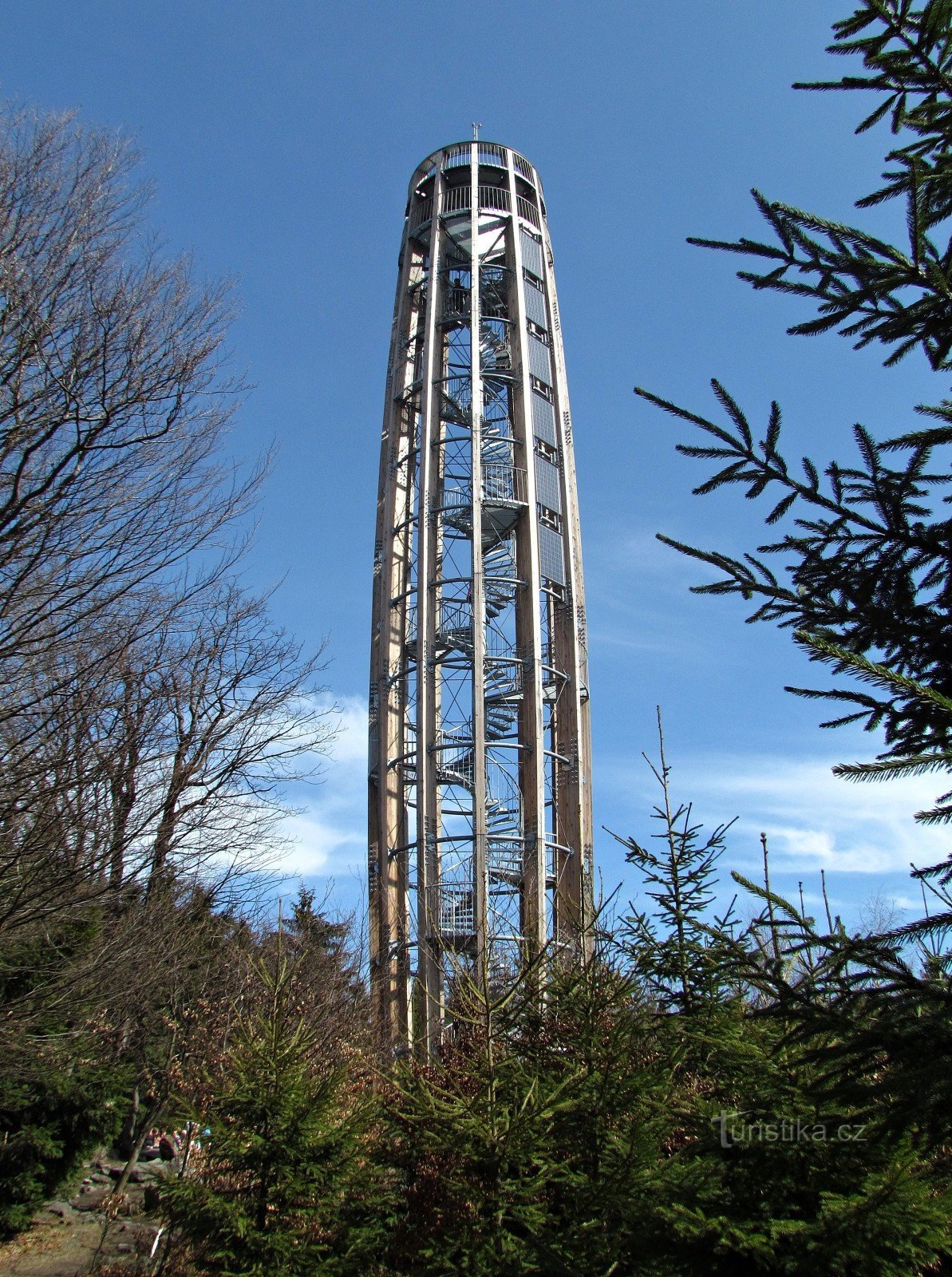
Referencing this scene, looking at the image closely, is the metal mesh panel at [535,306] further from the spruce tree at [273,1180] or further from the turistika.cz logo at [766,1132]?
the turistika.cz logo at [766,1132]

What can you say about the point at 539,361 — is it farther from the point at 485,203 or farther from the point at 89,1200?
the point at 89,1200

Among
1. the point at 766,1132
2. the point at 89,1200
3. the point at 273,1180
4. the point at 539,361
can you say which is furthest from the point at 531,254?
the point at 766,1132

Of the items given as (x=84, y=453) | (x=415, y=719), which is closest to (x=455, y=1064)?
(x=84, y=453)

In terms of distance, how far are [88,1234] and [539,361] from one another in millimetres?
19764

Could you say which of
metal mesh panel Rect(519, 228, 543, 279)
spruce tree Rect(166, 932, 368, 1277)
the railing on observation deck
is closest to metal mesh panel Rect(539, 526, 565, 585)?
metal mesh panel Rect(519, 228, 543, 279)

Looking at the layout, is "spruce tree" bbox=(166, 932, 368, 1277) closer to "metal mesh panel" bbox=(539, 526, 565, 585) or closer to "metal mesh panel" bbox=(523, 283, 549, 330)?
"metal mesh panel" bbox=(539, 526, 565, 585)

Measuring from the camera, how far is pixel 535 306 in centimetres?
2511

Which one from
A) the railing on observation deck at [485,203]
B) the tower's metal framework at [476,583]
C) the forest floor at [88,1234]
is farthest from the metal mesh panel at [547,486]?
the forest floor at [88,1234]

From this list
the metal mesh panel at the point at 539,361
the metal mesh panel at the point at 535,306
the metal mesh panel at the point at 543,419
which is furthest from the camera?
the metal mesh panel at the point at 535,306

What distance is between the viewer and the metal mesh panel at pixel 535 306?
24.9m

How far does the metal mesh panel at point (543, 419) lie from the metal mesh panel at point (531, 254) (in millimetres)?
3786

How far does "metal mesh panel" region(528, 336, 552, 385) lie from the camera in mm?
24094

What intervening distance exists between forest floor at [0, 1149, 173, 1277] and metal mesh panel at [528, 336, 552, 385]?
18.2 meters

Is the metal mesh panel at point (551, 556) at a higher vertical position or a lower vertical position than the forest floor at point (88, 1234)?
higher
